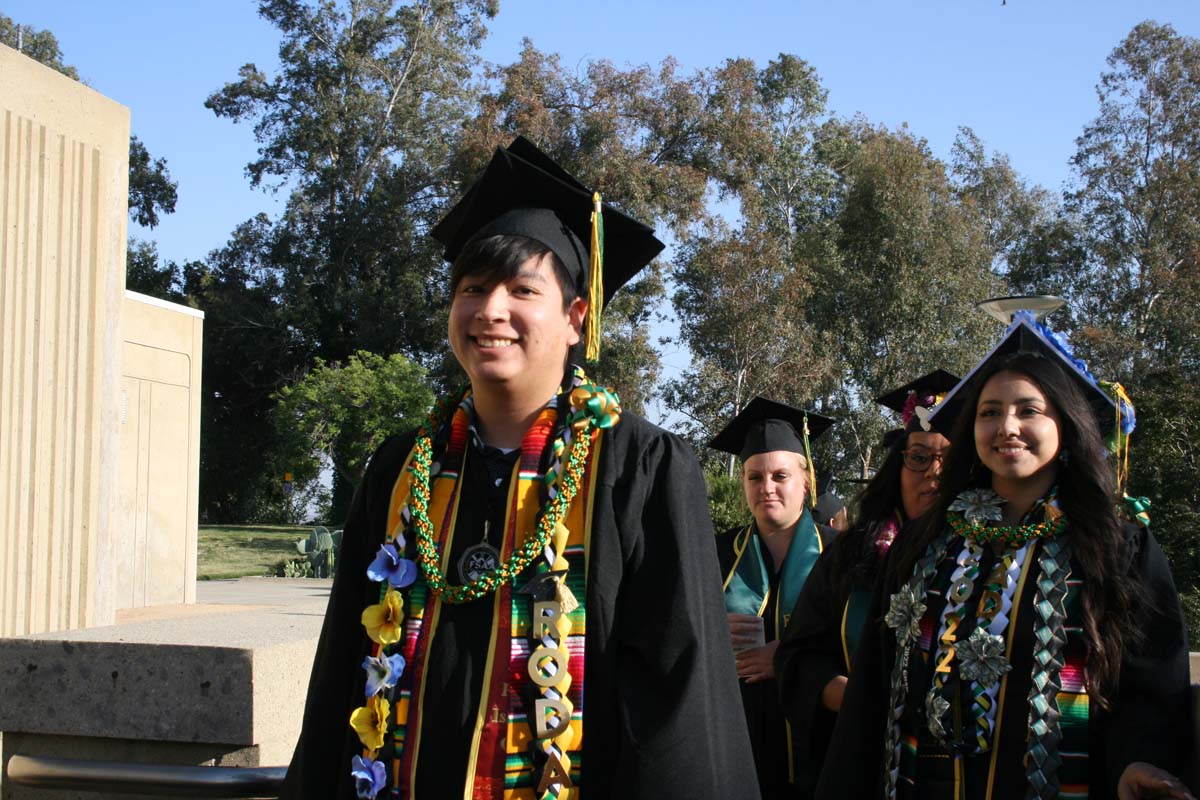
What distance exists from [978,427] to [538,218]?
1.48 m

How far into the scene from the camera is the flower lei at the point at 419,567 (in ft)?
7.28

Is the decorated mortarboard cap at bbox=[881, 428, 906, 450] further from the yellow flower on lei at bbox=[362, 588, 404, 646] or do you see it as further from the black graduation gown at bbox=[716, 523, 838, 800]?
the yellow flower on lei at bbox=[362, 588, 404, 646]

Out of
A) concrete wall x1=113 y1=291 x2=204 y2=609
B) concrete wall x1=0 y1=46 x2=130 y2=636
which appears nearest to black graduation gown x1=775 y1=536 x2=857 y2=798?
concrete wall x1=0 y1=46 x2=130 y2=636

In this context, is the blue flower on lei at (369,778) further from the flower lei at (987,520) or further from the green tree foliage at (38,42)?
the green tree foliage at (38,42)

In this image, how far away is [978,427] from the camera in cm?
322

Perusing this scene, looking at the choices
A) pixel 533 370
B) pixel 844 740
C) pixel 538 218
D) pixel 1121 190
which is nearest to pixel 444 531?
pixel 533 370

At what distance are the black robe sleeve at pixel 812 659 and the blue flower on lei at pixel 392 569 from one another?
6.08ft

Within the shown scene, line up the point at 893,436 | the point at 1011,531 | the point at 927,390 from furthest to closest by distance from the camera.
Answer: the point at 927,390
the point at 893,436
the point at 1011,531

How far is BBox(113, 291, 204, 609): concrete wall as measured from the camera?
1284 cm

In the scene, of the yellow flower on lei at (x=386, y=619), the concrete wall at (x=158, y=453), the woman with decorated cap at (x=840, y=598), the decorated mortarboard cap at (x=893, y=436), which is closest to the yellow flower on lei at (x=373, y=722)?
the yellow flower on lei at (x=386, y=619)

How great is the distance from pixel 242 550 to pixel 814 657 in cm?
2374

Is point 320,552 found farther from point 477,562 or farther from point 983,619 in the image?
point 477,562

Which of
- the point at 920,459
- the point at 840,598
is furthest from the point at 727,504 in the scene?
the point at 840,598

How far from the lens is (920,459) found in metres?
4.39
